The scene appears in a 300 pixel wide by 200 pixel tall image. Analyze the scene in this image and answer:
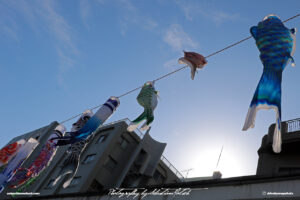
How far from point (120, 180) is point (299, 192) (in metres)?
19.3

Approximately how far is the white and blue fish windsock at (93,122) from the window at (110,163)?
13.7 m

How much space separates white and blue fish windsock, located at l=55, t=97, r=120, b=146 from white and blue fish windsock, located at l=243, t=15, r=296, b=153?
666cm

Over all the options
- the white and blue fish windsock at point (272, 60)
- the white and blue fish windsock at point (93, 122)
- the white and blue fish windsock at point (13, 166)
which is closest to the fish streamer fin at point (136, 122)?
the white and blue fish windsock at point (93, 122)

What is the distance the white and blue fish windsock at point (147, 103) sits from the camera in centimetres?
1043

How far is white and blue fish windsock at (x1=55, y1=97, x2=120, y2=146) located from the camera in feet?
35.6

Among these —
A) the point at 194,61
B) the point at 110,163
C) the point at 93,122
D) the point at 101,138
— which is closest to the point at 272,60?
the point at 194,61

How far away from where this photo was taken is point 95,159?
81.4ft

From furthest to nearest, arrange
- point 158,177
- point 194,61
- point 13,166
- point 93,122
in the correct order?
point 158,177 → point 13,166 → point 93,122 → point 194,61

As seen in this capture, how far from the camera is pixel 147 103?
11109mm

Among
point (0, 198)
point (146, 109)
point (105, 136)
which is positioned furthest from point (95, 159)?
point (146, 109)

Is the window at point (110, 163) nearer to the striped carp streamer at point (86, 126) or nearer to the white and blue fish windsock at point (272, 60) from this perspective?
the striped carp streamer at point (86, 126)

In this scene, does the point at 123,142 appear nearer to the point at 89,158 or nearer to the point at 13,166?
the point at 89,158

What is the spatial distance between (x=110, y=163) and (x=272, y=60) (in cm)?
2067

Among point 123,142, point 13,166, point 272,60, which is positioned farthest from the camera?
point 123,142
